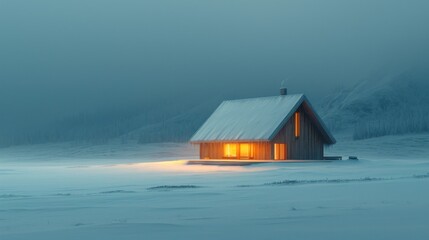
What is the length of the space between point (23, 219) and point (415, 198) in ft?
31.2

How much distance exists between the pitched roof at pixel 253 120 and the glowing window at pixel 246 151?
1203mm

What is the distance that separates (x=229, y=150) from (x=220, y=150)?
71 centimetres

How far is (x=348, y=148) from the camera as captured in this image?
76.6m

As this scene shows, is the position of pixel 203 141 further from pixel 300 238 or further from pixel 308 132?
pixel 300 238

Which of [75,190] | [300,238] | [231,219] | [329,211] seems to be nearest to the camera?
[300,238]

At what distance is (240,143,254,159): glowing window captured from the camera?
42.5 meters

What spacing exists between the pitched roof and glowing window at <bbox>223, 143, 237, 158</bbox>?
1062mm

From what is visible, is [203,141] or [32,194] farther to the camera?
[203,141]

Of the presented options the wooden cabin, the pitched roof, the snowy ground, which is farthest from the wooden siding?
the snowy ground

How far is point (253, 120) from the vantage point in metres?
43.6

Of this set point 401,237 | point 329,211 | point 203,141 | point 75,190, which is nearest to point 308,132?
point 203,141

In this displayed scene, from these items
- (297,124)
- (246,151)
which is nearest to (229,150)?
(246,151)

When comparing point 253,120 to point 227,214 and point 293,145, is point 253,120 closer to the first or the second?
point 293,145

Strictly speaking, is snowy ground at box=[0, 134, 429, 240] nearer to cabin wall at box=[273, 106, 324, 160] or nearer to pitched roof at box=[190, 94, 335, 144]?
pitched roof at box=[190, 94, 335, 144]
